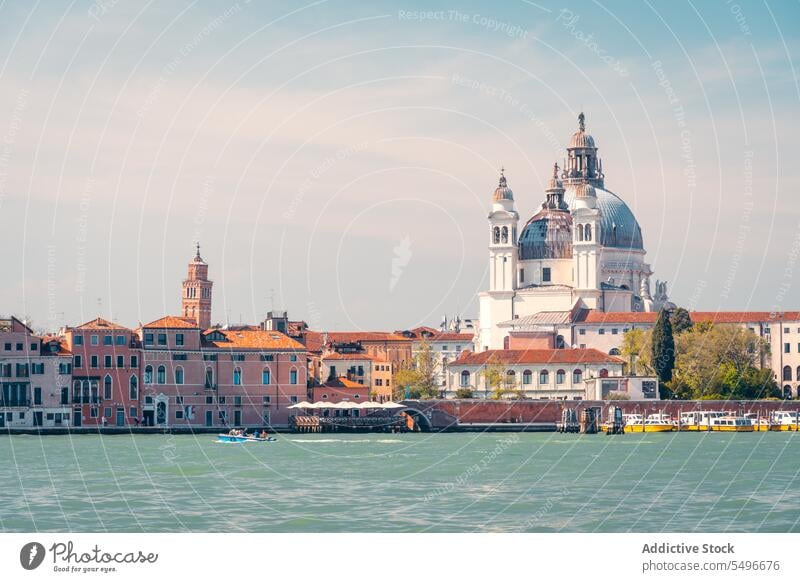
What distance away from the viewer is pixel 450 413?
7688 centimetres

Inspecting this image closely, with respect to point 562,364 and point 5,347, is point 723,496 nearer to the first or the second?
point 5,347

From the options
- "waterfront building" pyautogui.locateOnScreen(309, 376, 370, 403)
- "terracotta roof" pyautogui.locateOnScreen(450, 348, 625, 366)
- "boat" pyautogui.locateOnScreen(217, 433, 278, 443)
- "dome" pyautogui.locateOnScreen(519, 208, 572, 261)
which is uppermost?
"dome" pyautogui.locateOnScreen(519, 208, 572, 261)

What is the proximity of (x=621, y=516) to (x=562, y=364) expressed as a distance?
53.0 m

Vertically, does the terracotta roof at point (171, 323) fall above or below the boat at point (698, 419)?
above

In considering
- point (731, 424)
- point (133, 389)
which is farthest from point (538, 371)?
point (133, 389)

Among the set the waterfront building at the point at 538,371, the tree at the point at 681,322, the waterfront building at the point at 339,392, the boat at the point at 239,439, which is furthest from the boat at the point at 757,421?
the boat at the point at 239,439

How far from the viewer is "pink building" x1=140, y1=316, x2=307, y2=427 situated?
70688mm

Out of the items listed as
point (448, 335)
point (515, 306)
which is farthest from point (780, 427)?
point (448, 335)

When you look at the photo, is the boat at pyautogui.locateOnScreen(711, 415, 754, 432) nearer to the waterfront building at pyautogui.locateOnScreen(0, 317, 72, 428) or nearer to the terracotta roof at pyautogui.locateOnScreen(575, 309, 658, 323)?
the terracotta roof at pyautogui.locateOnScreen(575, 309, 658, 323)

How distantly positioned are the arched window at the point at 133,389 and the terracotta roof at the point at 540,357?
21.1 meters

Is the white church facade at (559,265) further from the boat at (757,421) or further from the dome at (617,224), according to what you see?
the boat at (757,421)

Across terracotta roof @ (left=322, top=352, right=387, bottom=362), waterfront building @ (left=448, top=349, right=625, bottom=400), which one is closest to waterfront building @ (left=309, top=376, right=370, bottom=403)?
terracotta roof @ (left=322, top=352, right=387, bottom=362)

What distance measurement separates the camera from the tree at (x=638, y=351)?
8338 cm

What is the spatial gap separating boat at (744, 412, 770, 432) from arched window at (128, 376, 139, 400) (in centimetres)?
2822
